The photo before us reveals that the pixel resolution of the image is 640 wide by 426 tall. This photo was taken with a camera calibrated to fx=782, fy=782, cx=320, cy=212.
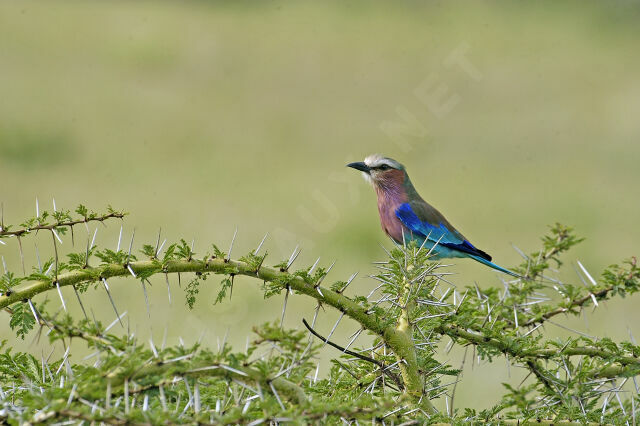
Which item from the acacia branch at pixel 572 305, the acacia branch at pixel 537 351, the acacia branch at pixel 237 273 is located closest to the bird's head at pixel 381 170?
the acacia branch at pixel 572 305

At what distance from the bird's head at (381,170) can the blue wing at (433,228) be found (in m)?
0.16

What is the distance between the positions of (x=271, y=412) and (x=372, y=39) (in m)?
13.8

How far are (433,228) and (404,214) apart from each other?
181mm

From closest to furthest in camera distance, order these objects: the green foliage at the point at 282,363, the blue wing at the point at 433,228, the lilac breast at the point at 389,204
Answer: the green foliage at the point at 282,363 → the blue wing at the point at 433,228 → the lilac breast at the point at 389,204

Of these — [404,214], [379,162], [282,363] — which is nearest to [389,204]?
[404,214]

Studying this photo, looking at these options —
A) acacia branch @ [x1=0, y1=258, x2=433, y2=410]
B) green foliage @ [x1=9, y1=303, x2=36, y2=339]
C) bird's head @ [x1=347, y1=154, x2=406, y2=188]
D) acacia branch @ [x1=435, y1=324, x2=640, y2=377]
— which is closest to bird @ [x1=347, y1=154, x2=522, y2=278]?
bird's head @ [x1=347, y1=154, x2=406, y2=188]

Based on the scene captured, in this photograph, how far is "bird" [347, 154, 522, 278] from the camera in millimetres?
4262

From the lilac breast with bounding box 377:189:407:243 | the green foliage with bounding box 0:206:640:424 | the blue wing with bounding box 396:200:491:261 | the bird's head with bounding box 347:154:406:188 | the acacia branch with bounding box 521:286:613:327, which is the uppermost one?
the bird's head with bounding box 347:154:406:188

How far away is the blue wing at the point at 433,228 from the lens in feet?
13.9

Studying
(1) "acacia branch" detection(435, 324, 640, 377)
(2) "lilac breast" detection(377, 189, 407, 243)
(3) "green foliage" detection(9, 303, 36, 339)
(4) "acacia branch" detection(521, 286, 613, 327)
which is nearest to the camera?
(3) "green foliage" detection(9, 303, 36, 339)

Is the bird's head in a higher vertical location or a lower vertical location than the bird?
higher

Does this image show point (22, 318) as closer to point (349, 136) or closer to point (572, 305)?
point (572, 305)

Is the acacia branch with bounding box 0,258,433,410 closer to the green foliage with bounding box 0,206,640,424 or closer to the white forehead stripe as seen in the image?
the green foliage with bounding box 0,206,640,424

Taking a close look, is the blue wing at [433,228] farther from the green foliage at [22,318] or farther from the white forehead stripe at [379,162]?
the green foliage at [22,318]
